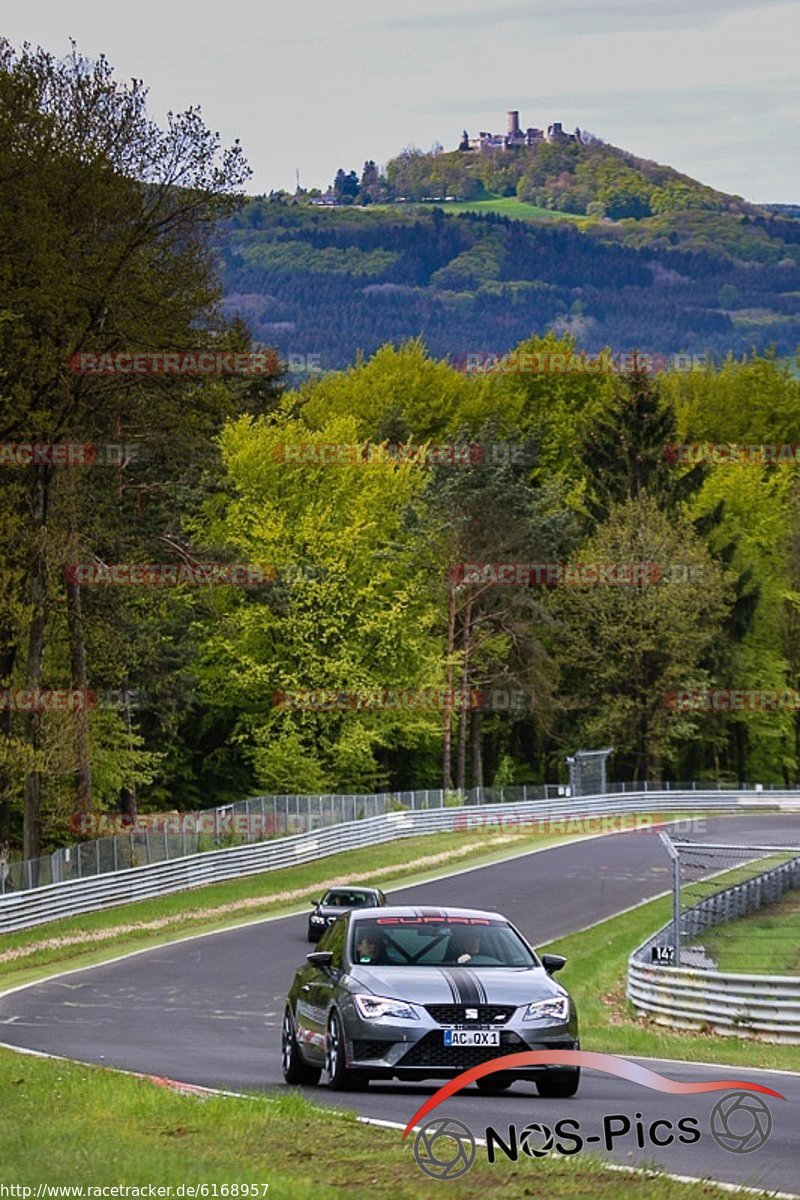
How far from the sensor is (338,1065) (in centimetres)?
1506

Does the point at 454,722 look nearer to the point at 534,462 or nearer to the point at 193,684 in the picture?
the point at 534,462

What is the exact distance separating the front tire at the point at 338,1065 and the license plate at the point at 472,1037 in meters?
0.78

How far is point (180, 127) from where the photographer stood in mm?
43656

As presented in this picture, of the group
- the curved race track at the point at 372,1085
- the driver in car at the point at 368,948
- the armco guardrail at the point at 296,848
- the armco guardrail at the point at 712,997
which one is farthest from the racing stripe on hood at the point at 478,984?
the armco guardrail at the point at 296,848

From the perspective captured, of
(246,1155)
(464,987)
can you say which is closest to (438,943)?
Answer: (464,987)

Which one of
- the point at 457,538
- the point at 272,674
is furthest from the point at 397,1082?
the point at 457,538

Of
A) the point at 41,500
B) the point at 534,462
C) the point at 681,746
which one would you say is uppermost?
the point at 534,462

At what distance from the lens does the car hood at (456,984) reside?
1476 cm

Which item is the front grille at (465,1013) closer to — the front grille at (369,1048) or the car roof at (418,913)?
the front grille at (369,1048)

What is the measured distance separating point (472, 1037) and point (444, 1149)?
360 centimetres

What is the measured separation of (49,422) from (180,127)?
6899 millimetres

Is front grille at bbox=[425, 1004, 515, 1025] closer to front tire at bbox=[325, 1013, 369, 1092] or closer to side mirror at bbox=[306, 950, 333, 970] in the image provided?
front tire at bbox=[325, 1013, 369, 1092]

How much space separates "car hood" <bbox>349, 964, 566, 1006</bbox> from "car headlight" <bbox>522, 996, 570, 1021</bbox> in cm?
6

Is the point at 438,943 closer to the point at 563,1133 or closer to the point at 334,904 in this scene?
the point at 563,1133
